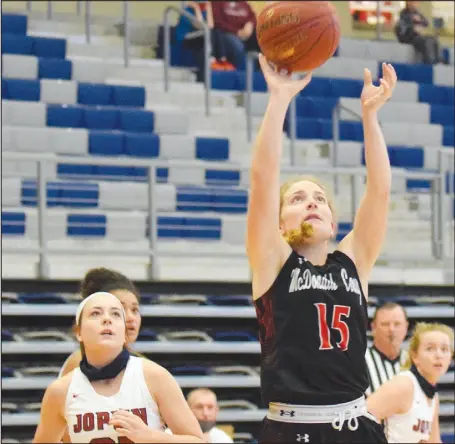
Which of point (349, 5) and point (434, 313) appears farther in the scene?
point (349, 5)

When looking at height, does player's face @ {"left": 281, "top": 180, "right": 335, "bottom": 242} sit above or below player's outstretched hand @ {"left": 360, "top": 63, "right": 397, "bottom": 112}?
below

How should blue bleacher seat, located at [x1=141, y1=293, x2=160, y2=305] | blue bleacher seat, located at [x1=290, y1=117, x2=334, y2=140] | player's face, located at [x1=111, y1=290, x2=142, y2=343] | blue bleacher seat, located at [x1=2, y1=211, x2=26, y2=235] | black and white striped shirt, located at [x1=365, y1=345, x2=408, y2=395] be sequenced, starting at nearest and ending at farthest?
player's face, located at [x1=111, y1=290, x2=142, y2=343] < black and white striped shirt, located at [x1=365, y1=345, x2=408, y2=395] < blue bleacher seat, located at [x1=141, y1=293, x2=160, y2=305] < blue bleacher seat, located at [x1=2, y1=211, x2=26, y2=235] < blue bleacher seat, located at [x1=290, y1=117, x2=334, y2=140]

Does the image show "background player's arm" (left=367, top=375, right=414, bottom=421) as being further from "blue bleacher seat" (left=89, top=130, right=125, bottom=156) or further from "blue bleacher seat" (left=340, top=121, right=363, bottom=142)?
"blue bleacher seat" (left=340, top=121, right=363, bottom=142)

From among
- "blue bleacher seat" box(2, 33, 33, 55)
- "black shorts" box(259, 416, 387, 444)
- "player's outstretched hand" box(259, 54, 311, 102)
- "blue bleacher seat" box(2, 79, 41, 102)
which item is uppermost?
"blue bleacher seat" box(2, 33, 33, 55)

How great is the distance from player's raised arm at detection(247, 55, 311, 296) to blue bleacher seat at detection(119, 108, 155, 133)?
24.2 ft

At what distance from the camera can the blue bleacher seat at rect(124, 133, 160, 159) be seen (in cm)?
1006

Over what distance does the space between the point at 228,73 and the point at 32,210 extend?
3684 millimetres

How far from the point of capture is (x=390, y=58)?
1389 cm

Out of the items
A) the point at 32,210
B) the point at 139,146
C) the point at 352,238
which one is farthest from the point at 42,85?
the point at 352,238

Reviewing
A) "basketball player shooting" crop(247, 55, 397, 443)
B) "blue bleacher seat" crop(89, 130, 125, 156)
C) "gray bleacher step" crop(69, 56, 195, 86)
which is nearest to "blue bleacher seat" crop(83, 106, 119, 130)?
"blue bleacher seat" crop(89, 130, 125, 156)

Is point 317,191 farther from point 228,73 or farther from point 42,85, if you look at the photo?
point 228,73

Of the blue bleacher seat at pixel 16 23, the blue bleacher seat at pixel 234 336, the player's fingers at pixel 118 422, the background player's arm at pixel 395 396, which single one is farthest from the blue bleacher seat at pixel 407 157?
the player's fingers at pixel 118 422

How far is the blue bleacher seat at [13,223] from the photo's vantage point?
8188 millimetres

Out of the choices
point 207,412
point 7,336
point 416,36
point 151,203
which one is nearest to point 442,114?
point 416,36
